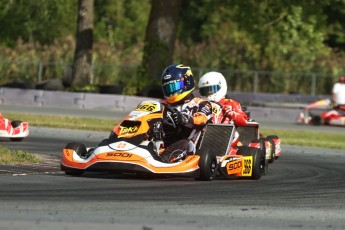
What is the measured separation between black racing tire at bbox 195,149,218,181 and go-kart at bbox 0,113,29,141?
6.16 m

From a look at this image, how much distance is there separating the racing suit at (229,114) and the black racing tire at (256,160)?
52 centimetres

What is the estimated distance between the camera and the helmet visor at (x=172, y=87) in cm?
1211

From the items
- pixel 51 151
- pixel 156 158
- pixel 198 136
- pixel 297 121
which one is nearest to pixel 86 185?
pixel 156 158

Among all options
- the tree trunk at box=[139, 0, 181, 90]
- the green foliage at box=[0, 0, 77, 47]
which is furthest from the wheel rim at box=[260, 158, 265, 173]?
the tree trunk at box=[139, 0, 181, 90]

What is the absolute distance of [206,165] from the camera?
1144 cm

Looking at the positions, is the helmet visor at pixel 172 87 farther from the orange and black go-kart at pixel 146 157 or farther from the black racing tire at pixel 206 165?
the black racing tire at pixel 206 165

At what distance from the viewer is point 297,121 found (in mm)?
28047

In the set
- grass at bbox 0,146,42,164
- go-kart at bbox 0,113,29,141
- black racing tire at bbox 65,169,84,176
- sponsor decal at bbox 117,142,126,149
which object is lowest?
go-kart at bbox 0,113,29,141

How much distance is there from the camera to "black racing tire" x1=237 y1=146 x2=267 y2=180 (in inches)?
479

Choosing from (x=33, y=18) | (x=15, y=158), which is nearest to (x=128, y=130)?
(x=15, y=158)

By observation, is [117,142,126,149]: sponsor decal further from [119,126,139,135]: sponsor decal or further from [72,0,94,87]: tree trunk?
[72,0,94,87]: tree trunk

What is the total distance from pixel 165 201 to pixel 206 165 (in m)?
2.21

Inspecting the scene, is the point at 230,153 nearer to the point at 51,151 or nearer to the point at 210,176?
the point at 210,176

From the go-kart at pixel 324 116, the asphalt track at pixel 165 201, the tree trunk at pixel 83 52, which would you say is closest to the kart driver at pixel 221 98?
the asphalt track at pixel 165 201
